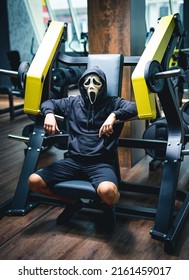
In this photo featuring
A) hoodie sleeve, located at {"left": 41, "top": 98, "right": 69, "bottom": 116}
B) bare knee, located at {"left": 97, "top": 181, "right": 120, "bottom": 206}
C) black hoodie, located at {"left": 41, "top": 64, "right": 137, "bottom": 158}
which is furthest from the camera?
hoodie sleeve, located at {"left": 41, "top": 98, "right": 69, "bottom": 116}

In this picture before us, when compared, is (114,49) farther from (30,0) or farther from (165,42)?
(30,0)

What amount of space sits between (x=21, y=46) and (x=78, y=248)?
298 inches

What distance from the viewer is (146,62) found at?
93.4 inches

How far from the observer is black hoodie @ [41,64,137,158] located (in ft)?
8.46

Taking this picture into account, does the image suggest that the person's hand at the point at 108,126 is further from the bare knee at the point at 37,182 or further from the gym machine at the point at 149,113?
the bare knee at the point at 37,182

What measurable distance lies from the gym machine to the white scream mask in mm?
302

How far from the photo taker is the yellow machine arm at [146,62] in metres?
2.32

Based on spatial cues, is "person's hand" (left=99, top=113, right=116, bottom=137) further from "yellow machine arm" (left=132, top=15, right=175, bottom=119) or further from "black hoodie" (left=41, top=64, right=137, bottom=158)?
"yellow machine arm" (left=132, top=15, right=175, bottom=119)

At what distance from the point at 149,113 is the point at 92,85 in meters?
0.47

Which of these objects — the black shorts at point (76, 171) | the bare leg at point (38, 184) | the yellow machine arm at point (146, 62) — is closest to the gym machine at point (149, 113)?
the yellow machine arm at point (146, 62)

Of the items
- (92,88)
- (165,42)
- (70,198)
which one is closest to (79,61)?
(92,88)

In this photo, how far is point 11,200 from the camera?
2.96 metres

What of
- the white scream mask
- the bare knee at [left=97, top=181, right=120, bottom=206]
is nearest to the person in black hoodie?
the white scream mask

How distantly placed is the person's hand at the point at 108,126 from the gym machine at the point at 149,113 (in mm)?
191
